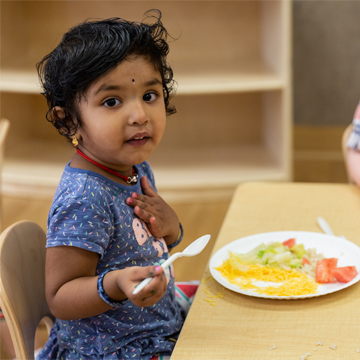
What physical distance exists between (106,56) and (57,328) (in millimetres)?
474

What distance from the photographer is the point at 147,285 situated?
605mm

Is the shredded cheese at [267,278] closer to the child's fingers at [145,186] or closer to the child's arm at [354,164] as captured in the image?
the child's fingers at [145,186]

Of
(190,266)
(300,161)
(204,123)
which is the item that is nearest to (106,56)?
(190,266)

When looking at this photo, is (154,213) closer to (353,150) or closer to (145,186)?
(145,186)

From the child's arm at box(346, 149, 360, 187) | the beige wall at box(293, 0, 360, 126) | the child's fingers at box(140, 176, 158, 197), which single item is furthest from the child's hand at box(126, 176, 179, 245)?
the beige wall at box(293, 0, 360, 126)

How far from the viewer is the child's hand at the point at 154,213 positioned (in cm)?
86

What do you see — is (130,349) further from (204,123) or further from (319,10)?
(319,10)

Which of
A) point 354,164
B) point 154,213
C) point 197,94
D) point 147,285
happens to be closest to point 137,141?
point 154,213

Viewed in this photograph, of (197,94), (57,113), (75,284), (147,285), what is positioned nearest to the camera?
(147,285)

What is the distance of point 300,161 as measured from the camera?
3.08 metres

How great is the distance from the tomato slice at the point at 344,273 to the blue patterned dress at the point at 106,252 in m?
0.29

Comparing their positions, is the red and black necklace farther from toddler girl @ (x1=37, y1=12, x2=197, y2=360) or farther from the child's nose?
the child's nose

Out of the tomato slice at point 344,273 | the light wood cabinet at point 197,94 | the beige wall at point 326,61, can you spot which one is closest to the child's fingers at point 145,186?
the tomato slice at point 344,273

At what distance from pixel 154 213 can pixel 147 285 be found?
0.31 meters
